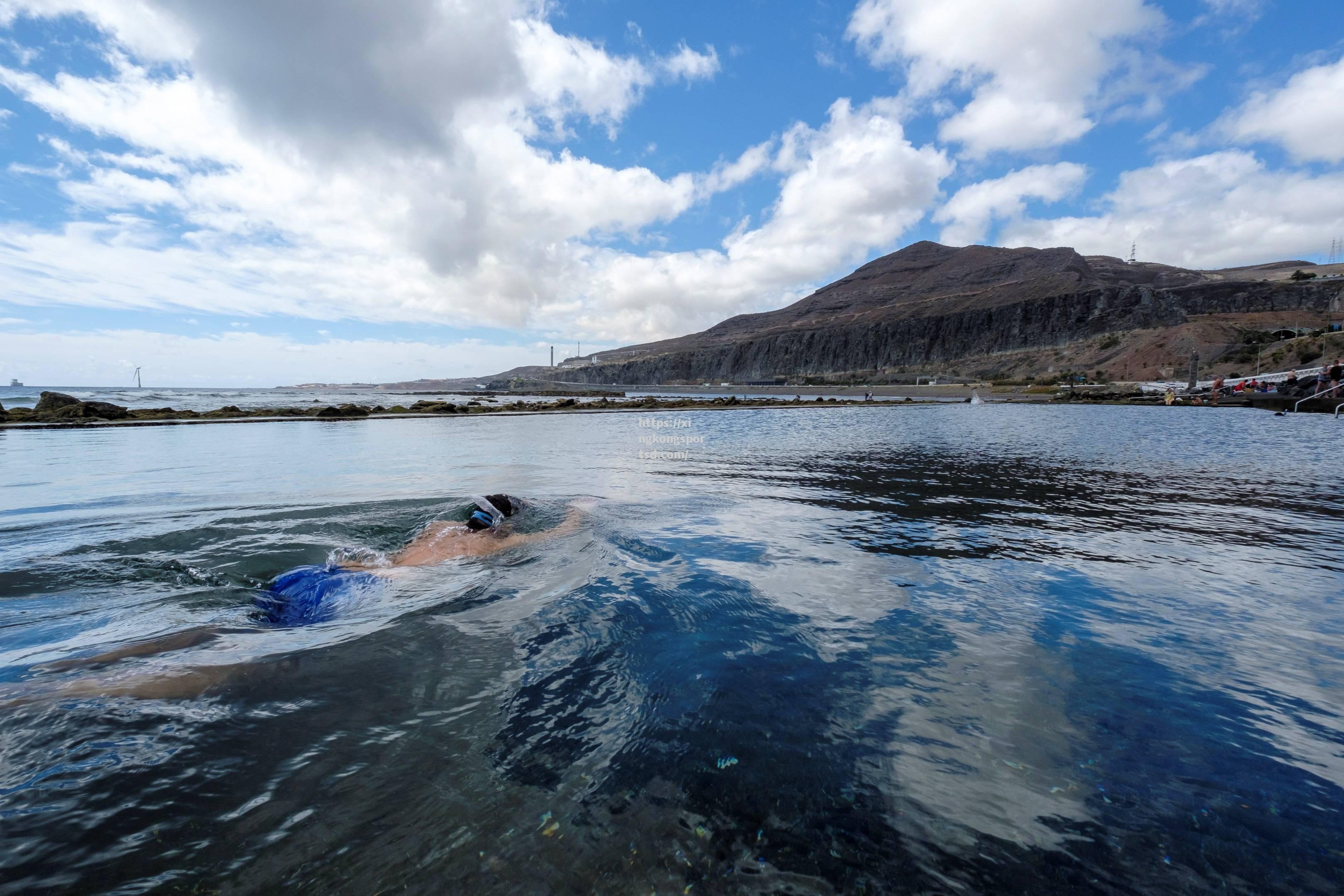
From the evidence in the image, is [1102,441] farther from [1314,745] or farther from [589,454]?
[1314,745]

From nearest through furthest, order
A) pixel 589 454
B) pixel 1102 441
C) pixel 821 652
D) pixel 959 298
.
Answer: pixel 821 652 < pixel 589 454 < pixel 1102 441 < pixel 959 298

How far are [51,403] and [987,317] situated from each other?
149 m

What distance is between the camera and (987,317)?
128 metres

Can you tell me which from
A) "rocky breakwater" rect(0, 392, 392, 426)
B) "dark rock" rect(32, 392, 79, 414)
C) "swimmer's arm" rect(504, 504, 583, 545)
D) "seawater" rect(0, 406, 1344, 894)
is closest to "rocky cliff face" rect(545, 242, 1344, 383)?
"rocky breakwater" rect(0, 392, 392, 426)

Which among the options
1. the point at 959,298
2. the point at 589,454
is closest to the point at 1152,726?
the point at 589,454

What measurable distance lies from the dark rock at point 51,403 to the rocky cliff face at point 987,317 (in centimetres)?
13856

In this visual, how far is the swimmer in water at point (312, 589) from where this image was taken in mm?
3504

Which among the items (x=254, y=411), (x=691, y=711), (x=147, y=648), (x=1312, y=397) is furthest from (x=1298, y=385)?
(x=254, y=411)

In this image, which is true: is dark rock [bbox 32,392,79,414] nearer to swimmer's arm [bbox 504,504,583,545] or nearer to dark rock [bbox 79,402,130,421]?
dark rock [bbox 79,402,130,421]

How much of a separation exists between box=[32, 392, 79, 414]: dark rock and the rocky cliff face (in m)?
139

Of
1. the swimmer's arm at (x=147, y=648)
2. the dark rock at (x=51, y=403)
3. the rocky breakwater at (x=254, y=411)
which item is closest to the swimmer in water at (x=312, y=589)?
the swimmer's arm at (x=147, y=648)

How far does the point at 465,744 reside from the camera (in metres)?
3.09

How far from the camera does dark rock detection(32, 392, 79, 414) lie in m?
27.4

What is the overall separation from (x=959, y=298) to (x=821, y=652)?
171931mm
